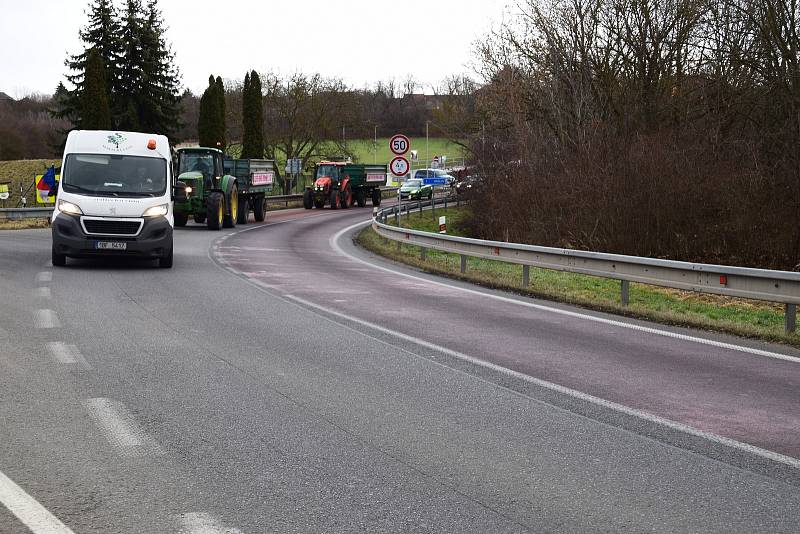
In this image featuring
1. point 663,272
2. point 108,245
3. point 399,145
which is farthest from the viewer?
point 399,145

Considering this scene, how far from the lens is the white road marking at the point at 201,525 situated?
4154 millimetres

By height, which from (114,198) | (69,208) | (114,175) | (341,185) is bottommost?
(341,185)

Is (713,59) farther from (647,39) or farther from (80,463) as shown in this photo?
(80,463)

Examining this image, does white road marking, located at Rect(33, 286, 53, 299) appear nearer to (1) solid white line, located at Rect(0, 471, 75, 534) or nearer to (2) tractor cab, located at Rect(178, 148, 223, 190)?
(1) solid white line, located at Rect(0, 471, 75, 534)

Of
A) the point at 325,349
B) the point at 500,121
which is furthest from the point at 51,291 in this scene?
the point at 500,121

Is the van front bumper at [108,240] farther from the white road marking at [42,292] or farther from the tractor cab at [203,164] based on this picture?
the tractor cab at [203,164]

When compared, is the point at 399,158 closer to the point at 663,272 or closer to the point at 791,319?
the point at 663,272

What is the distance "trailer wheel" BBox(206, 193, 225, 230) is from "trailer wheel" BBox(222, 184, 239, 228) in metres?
1.12

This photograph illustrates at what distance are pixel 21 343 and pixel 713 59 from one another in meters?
20.0

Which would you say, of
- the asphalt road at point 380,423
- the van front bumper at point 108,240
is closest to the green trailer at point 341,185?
the van front bumper at point 108,240

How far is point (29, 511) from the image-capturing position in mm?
4375

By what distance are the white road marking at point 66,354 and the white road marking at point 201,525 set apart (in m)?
3.97

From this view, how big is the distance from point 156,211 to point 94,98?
42455mm

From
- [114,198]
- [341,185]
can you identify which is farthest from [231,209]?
[341,185]
